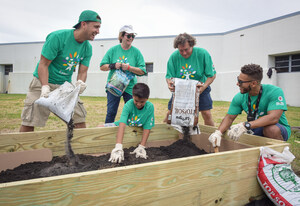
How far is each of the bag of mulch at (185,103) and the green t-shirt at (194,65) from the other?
0.33 metres

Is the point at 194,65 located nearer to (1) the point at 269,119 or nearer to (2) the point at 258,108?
(2) the point at 258,108

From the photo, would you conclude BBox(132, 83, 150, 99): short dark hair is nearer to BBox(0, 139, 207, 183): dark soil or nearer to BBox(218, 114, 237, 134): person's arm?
BBox(0, 139, 207, 183): dark soil

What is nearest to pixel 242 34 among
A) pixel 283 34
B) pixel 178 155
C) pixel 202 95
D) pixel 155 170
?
pixel 283 34

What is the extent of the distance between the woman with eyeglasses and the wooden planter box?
896 mm

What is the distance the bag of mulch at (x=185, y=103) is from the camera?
2.53 metres

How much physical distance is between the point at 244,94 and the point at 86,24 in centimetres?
200

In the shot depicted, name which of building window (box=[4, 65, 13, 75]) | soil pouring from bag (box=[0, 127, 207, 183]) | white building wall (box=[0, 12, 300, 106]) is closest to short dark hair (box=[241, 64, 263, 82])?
soil pouring from bag (box=[0, 127, 207, 183])

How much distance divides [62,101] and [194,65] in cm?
179

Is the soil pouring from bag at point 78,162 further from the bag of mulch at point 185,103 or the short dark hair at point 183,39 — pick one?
the short dark hair at point 183,39

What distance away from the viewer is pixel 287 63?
12.3 metres

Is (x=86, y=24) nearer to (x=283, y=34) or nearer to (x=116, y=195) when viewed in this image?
(x=116, y=195)

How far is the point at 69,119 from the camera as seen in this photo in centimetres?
191

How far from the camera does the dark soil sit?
1683 millimetres

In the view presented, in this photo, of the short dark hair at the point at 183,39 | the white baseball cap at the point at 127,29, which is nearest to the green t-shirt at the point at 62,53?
the white baseball cap at the point at 127,29
